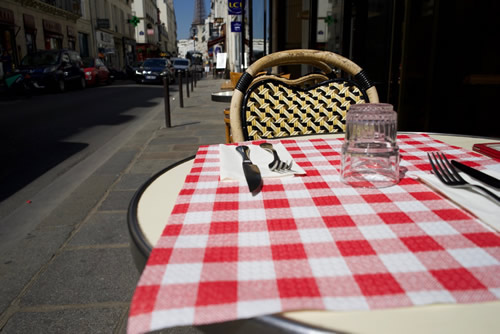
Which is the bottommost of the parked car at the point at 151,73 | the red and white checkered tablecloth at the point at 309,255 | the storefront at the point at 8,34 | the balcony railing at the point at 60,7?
the red and white checkered tablecloth at the point at 309,255

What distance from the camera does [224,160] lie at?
3.57ft

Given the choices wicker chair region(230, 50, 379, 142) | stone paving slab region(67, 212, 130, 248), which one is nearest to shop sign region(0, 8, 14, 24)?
stone paving slab region(67, 212, 130, 248)

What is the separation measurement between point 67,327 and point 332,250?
1389mm

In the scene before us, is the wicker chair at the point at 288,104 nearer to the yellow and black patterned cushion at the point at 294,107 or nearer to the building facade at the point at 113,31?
the yellow and black patterned cushion at the point at 294,107

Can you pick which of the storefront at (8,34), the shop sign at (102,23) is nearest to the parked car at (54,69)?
the storefront at (8,34)

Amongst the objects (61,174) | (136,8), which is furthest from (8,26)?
(136,8)

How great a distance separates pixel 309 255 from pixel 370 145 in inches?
23.2

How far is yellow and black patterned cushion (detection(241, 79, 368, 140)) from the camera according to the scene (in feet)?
6.27

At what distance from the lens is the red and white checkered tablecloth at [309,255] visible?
1.60ft

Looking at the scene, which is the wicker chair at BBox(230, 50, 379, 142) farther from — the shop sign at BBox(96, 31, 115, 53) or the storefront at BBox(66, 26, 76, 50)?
the shop sign at BBox(96, 31, 115, 53)

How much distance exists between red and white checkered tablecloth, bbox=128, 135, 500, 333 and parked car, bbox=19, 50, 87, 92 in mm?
14472

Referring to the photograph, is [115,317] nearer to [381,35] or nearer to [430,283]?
[430,283]

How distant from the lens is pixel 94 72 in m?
17.9

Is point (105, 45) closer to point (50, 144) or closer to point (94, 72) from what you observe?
point (94, 72)
